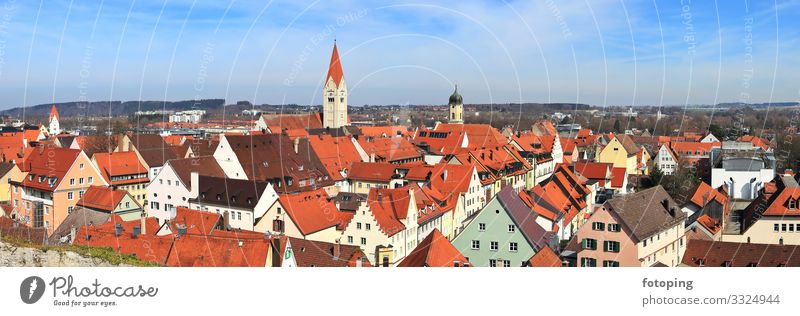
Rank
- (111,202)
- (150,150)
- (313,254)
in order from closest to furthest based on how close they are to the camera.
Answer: (313,254), (111,202), (150,150)

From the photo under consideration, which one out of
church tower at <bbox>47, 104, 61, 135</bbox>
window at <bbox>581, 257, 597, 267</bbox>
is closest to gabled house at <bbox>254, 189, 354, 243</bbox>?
window at <bbox>581, 257, 597, 267</bbox>

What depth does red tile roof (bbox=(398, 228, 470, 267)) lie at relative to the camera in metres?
9.71

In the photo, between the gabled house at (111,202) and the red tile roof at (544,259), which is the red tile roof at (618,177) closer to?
the red tile roof at (544,259)

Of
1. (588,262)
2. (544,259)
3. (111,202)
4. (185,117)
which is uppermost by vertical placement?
(185,117)

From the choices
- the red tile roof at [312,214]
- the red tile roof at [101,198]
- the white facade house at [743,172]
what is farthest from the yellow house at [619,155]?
the red tile roof at [101,198]

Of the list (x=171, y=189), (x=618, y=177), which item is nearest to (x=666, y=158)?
(x=618, y=177)

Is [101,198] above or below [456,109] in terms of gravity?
below

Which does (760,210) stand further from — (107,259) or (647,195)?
(107,259)

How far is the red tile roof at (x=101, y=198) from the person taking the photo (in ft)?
51.1

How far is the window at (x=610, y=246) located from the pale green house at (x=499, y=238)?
1.21 m

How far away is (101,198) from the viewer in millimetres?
15945

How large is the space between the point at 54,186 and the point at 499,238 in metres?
11.5

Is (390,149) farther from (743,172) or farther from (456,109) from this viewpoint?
(743,172)

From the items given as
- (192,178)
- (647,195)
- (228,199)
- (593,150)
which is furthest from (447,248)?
(593,150)
